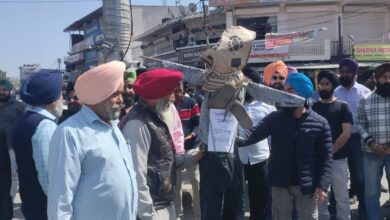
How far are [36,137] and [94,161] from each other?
2.53ft

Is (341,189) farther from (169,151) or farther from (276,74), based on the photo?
(169,151)

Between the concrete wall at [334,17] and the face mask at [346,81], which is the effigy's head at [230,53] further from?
the concrete wall at [334,17]

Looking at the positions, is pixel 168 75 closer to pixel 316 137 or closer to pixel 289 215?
pixel 316 137

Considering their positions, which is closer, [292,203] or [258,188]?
[292,203]

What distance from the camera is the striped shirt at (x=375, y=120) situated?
4.85 m

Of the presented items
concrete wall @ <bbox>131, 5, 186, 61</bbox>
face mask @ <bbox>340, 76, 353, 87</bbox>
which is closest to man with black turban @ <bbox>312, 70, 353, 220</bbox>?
face mask @ <bbox>340, 76, 353, 87</bbox>

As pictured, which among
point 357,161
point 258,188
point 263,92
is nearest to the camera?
point 263,92

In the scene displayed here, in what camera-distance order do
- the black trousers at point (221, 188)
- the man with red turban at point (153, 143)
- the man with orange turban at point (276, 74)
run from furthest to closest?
the man with orange turban at point (276, 74), the black trousers at point (221, 188), the man with red turban at point (153, 143)

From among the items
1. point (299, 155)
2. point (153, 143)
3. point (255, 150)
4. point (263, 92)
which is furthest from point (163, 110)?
point (255, 150)

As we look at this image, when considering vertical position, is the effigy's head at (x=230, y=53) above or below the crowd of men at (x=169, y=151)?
above

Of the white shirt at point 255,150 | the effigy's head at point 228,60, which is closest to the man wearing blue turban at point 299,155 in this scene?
the effigy's head at point 228,60

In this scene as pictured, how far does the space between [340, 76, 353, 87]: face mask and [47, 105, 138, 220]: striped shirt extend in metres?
3.78

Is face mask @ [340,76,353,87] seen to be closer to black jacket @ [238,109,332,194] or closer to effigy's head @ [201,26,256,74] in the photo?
black jacket @ [238,109,332,194]

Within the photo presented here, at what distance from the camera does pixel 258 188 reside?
16.8 ft
